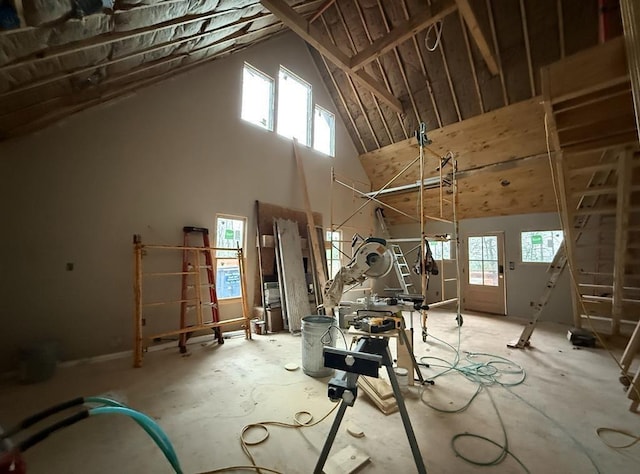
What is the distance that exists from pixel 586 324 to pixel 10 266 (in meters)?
7.31

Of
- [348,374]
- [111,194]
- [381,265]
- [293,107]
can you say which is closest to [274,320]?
[111,194]

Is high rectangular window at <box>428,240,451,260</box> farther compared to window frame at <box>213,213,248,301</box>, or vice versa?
high rectangular window at <box>428,240,451,260</box>

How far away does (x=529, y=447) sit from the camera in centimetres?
174

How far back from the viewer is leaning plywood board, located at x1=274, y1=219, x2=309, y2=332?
14.5 ft

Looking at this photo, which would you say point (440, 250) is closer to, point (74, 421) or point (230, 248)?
point (230, 248)

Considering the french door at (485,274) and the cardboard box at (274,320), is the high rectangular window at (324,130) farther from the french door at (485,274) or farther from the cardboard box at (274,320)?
the french door at (485,274)

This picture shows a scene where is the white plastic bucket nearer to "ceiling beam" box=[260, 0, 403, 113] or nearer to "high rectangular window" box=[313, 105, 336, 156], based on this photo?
"ceiling beam" box=[260, 0, 403, 113]

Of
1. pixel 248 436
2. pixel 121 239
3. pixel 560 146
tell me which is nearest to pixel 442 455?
pixel 248 436

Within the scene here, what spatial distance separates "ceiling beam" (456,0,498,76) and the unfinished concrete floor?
422 centimetres

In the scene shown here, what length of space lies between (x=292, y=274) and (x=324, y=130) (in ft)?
11.6

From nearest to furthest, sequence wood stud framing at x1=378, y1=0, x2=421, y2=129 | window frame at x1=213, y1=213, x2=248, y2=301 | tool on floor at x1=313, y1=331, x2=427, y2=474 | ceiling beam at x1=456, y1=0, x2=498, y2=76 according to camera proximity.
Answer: tool on floor at x1=313, y1=331, x2=427, y2=474 → ceiling beam at x1=456, y1=0, x2=498, y2=76 → window frame at x1=213, y1=213, x2=248, y2=301 → wood stud framing at x1=378, y1=0, x2=421, y2=129

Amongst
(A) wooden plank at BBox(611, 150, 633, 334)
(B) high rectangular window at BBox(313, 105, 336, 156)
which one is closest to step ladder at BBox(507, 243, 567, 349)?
(A) wooden plank at BBox(611, 150, 633, 334)

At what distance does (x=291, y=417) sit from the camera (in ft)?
6.65

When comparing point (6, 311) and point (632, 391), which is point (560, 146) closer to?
point (632, 391)
